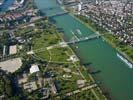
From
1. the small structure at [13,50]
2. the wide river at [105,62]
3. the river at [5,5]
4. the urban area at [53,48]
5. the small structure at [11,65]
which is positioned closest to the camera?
the wide river at [105,62]

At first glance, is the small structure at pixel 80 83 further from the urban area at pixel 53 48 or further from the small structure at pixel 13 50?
the small structure at pixel 13 50

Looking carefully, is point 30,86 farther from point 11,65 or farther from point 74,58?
point 74,58

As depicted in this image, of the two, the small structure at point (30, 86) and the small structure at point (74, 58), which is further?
the small structure at point (74, 58)

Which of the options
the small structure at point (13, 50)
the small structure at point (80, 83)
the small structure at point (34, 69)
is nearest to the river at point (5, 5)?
the small structure at point (13, 50)

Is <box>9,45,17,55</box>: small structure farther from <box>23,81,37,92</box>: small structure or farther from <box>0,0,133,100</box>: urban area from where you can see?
<box>23,81,37,92</box>: small structure

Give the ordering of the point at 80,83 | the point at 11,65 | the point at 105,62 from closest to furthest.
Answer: the point at 80,83 < the point at 105,62 < the point at 11,65

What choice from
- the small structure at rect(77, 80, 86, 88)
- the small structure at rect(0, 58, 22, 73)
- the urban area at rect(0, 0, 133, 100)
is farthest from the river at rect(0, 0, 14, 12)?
the small structure at rect(77, 80, 86, 88)

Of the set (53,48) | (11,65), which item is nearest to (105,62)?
(53,48)

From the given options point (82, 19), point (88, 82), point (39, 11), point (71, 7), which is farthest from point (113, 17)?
point (88, 82)
